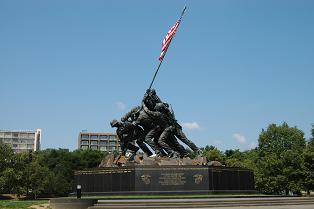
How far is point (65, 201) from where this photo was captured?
2086cm

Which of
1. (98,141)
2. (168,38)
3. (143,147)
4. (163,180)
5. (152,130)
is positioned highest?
(98,141)

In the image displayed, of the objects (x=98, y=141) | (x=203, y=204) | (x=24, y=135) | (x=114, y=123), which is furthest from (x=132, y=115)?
(x=24, y=135)

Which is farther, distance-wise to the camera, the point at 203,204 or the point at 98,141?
the point at 98,141

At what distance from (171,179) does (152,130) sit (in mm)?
5466

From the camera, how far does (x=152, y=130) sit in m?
31.4

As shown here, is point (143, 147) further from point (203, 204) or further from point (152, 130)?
point (203, 204)

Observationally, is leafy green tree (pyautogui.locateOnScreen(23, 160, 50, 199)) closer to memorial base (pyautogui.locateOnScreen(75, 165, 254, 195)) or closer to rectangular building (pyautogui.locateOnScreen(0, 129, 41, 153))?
memorial base (pyautogui.locateOnScreen(75, 165, 254, 195))

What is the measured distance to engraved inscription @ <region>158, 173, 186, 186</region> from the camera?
26.8 m

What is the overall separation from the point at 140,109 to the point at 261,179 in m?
30.9

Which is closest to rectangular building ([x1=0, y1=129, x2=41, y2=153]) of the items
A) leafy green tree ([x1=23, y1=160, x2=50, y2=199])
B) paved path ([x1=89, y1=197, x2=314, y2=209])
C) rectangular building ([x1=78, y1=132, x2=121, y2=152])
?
rectangular building ([x1=78, y1=132, x2=121, y2=152])

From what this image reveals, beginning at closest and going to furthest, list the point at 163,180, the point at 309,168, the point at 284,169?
the point at 163,180 → the point at 309,168 → the point at 284,169

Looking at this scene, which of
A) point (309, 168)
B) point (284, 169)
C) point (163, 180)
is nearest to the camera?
point (163, 180)

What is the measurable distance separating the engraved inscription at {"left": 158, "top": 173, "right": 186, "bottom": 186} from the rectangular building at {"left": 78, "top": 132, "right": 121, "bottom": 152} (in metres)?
134

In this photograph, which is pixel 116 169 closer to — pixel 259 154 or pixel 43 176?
pixel 43 176
